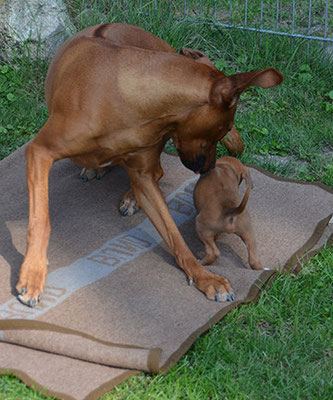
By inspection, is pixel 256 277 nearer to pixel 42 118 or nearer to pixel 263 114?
pixel 263 114

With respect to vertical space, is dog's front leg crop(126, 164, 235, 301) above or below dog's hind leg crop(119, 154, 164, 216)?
above

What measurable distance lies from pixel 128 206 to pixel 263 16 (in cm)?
291

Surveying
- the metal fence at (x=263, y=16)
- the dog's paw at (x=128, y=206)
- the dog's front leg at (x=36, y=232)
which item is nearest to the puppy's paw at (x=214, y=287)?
the dog's front leg at (x=36, y=232)

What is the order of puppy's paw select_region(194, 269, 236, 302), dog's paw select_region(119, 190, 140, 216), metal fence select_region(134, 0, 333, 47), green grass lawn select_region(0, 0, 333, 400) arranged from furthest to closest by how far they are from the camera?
metal fence select_region(134, 0, 333, 47)
dog's paw select_region(119, 190, 140, 216)
puppy's paw select_region(194, 269, 236, 302)
green grass lawn select_region(0, 0, 333, 400)

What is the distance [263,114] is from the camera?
505cm

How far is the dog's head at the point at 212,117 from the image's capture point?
264 cm

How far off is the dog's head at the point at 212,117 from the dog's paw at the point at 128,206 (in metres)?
0.82

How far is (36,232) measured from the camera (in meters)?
2.97

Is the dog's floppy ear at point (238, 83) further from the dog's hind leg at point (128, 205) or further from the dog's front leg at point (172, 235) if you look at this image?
the dog's hind leg at point (128, 205)

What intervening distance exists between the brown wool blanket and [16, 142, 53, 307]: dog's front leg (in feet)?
0.23

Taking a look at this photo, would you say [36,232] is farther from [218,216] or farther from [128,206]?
[128,206]

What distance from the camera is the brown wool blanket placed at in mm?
2557

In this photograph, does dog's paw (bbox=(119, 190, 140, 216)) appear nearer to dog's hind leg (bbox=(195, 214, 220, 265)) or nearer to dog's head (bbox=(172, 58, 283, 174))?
dog's hind leg (bbox=(195, 214, 220, 265))

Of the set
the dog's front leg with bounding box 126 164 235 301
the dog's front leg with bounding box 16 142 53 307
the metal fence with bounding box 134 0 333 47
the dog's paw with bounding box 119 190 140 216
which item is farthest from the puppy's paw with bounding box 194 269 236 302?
the metal fence with bounding box 134 0 333 47
